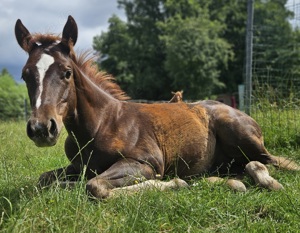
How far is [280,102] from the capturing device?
7297 mm

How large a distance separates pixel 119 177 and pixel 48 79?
1.16m

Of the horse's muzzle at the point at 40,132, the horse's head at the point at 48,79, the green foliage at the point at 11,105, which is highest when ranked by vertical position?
the horse's head at the point at 48,79

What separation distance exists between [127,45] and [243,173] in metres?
38.3

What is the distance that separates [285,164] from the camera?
195 inches

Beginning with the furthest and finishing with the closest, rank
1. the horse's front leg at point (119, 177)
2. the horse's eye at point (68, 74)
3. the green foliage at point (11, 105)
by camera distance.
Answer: the green foliage at point (11, 105), the horse's eye at point (68, 74), the horse's front leg at point (119, 177)

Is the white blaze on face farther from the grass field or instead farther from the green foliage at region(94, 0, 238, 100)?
the green foliage at region(94, 0, 238, 100)

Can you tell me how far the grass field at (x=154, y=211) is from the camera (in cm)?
263

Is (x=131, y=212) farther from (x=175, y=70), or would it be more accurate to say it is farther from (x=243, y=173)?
(x=175, y=70)

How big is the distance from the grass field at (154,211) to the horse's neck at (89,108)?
32.5 inches

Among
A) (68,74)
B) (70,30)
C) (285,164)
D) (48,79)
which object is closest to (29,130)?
(48,79)

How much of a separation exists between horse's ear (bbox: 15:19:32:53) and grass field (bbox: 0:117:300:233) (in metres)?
1.43

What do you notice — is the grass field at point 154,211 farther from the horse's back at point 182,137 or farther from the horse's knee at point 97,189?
the horse's back at point 182,137

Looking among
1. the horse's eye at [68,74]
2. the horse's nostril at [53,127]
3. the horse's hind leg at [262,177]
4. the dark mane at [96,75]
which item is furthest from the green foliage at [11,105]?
the horse's nostril at [53,127]

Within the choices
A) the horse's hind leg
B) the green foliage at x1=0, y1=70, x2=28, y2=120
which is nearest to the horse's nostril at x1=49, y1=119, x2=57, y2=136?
the horse's hind leg
